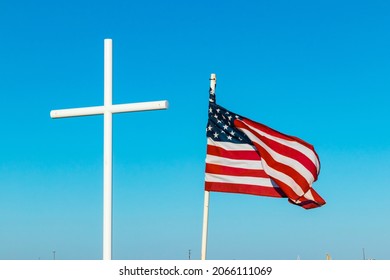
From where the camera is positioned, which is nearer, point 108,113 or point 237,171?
point 108,113

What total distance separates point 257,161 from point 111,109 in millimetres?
4722

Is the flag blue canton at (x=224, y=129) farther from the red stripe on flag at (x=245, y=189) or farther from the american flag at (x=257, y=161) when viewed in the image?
the red stripe on flag at (x=245, y=189)

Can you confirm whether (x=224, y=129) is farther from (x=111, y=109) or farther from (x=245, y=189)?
(x=111, y=109)

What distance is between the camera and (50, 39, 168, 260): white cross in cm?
1566

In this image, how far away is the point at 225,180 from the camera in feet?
63.3

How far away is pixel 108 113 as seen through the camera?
16.3 metres

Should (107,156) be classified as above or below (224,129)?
below

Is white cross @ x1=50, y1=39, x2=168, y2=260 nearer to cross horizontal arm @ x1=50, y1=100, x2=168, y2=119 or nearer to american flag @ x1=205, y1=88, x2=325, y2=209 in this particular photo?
cross horizontal arm @ x1=50, y1=100, x2=168, y2=119

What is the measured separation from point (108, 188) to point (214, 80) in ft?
16.1

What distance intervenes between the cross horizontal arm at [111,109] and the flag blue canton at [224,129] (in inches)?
155

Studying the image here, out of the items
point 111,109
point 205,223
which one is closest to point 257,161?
point 205,223

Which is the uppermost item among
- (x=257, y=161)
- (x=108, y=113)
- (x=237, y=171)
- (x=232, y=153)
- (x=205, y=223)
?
(x=108, y=113)

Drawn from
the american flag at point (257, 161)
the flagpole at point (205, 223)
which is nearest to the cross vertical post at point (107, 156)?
the flagpole at point (205, 223)
